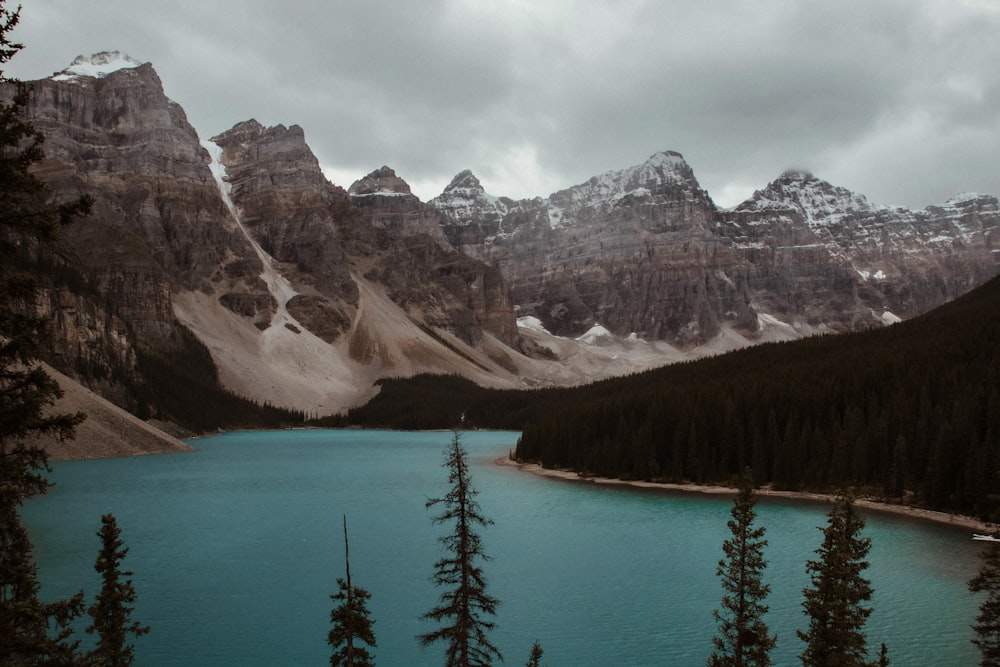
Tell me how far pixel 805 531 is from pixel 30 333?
4814 centimetres

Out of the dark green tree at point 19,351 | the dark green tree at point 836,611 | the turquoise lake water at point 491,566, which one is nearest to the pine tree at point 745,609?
the dark green tree at point 836,611

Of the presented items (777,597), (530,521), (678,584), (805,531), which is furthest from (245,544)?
(805,531)

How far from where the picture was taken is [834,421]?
7075 cm

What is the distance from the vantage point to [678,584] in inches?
1475

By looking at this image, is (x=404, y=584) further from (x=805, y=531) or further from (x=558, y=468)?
(x=558, y=468)

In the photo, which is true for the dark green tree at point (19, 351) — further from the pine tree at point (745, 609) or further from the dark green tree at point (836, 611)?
the dark green tree at point (836, 611)

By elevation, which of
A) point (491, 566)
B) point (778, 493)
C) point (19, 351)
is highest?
point (19, 351)

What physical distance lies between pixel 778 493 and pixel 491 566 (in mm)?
36478

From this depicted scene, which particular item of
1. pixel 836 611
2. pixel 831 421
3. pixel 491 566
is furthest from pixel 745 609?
pixel 831 421

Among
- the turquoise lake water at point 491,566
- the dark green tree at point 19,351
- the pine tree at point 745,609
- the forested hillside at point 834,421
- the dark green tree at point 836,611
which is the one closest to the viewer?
the dark green tree at point 19,351

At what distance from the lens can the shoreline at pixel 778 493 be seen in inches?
2084

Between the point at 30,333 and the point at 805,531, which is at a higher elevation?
the point at 30,333

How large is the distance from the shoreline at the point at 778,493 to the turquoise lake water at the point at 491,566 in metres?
1.98

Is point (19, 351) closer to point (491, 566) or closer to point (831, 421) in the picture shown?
point (491, 566)
